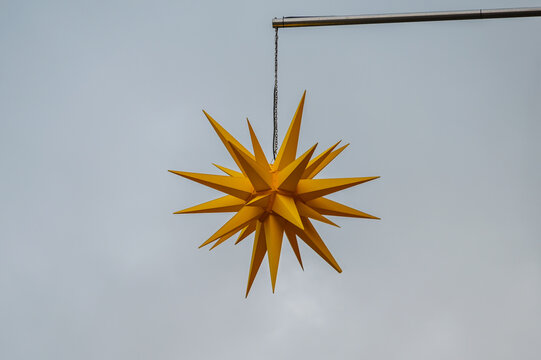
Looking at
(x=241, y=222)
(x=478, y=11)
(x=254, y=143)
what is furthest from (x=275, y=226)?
(x=478, y=11)

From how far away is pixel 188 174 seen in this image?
13.9 feet

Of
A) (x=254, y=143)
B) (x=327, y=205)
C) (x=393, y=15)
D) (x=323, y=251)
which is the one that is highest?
(x=393, y=15)

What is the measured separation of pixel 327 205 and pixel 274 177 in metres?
0.44

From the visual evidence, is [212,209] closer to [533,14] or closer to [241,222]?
Answer: [241,222]

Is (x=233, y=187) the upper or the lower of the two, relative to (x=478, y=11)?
lower

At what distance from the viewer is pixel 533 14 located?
415 centimetres

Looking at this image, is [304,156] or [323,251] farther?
[323,251]

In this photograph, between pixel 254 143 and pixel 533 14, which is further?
pixel 254 143

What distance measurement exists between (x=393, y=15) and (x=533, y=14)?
90 cm

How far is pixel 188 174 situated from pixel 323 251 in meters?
1.09

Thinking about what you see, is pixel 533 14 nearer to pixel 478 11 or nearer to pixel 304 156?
pixel 478 11

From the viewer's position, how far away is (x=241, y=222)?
4.33 meters

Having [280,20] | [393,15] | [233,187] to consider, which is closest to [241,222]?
[233,187]

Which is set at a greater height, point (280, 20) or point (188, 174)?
point (280, 20)
